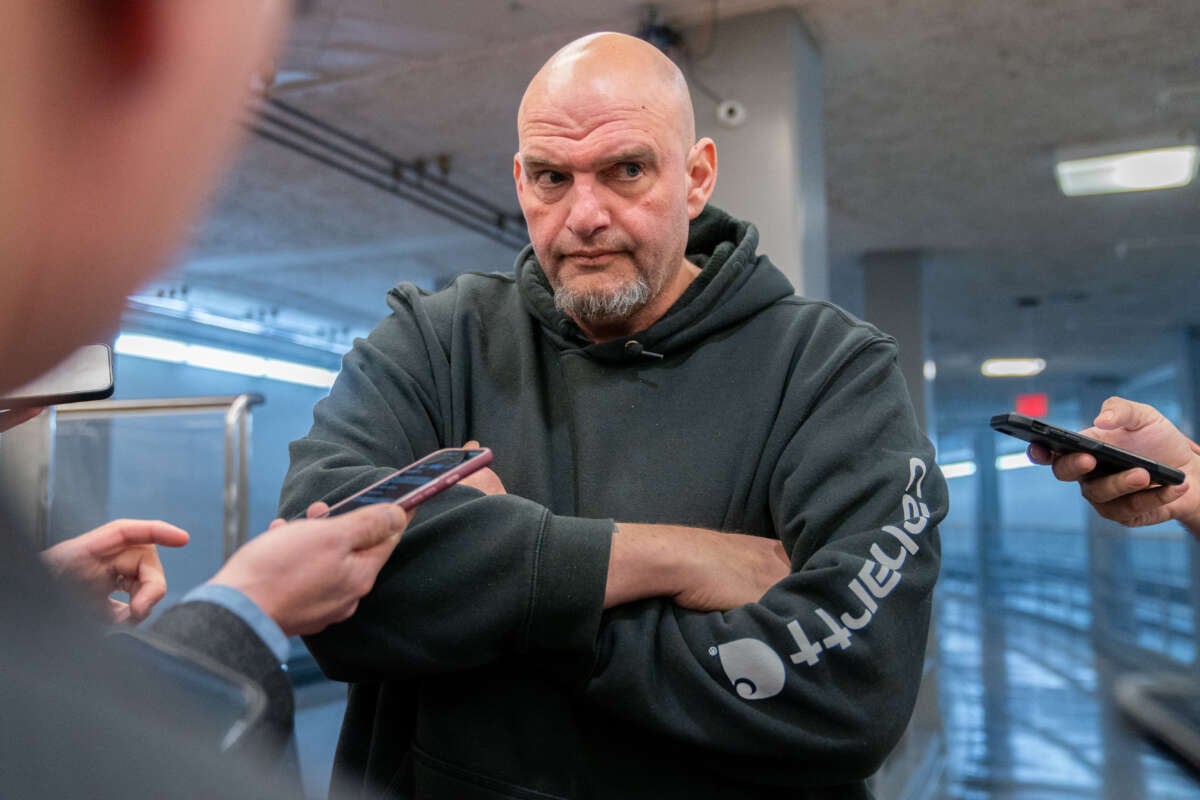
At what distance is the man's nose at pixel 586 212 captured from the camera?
160 centimetres

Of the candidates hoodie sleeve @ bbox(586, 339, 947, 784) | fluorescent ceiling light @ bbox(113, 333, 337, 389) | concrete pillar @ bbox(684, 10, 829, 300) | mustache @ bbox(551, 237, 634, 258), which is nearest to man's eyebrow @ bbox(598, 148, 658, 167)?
mustache @ bbox(551, 237, 634, 258)

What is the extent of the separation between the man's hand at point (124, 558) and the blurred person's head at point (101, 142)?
2.93 feet

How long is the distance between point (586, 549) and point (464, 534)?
0.54ft

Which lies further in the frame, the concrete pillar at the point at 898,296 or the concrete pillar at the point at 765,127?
the concrete pillar at the point at 898,296

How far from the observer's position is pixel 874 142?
20.5ft

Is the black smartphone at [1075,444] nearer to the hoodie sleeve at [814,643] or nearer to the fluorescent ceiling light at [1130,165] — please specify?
the hoodie sleeve at [814,643]

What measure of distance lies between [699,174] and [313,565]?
1.16 meters

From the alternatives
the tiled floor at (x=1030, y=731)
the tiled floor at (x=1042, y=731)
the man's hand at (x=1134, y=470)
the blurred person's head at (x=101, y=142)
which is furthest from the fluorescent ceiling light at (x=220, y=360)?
the blurred person's head at (x=101, y=142)

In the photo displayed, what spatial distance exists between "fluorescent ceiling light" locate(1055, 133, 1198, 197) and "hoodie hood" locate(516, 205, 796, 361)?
544cm

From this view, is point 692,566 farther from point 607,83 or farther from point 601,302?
point 607,83

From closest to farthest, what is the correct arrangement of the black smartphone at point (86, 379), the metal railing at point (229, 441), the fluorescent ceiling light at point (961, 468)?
the black smartphone at point (86, 379) → the metal railing at point (229, 441) → the fluorescent ceiling light at point (961, 468)

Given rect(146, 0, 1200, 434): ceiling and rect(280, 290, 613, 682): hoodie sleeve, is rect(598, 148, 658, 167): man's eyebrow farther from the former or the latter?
rect(146, 0, 1200, 434): ceiling

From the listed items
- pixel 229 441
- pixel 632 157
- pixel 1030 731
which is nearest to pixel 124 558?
pixel 632 157

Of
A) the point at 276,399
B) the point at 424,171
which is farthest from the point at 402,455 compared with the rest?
the point at 276,399
